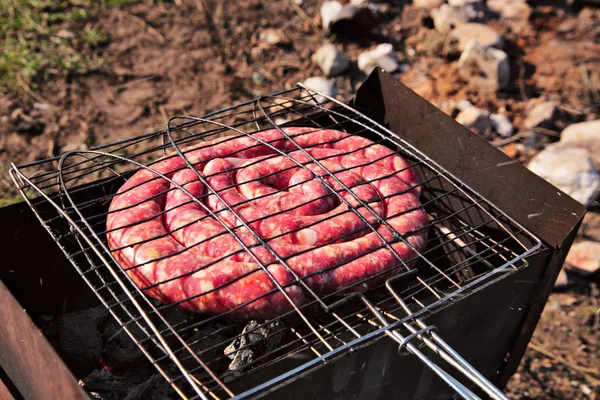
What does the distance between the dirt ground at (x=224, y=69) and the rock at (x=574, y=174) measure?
532 millimetres

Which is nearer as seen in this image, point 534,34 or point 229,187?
point 229,187

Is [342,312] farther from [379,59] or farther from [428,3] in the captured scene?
[428,3]

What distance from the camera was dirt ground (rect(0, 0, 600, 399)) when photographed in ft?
18.9

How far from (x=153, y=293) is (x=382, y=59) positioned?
4.66 meters

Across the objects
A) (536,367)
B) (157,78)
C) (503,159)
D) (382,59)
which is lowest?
(536,367)

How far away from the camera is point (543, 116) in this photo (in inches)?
225

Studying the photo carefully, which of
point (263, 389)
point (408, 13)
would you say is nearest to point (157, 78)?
point (408, 13)

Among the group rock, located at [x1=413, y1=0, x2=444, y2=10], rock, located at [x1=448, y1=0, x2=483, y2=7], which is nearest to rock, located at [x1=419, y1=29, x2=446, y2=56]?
rock, located at [x1=448, y1=0, x2=483, y2=7]

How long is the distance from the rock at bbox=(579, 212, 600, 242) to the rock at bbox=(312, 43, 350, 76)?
2843 millimetres

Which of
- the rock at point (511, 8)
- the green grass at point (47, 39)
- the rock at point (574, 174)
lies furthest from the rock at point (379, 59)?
the green grass at point (47, 39)

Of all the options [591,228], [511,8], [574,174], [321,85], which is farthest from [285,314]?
[511,8]

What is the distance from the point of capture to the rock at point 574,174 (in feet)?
15.5

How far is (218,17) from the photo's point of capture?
712cm

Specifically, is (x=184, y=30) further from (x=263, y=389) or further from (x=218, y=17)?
(x=263, y=389)
